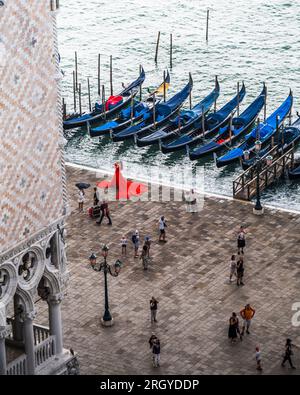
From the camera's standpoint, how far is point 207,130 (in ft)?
299

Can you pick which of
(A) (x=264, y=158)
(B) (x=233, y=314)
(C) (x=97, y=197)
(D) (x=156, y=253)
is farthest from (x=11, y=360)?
(A) (x=264, y=158)

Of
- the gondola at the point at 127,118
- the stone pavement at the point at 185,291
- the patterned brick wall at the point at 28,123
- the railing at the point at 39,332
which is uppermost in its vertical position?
the patterned brick wall at the point at 28,123

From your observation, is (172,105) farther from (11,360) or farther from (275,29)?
(11,360)

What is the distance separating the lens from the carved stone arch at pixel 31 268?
56.0 m

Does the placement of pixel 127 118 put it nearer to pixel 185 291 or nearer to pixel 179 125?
pixel 179 125

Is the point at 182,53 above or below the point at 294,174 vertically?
below

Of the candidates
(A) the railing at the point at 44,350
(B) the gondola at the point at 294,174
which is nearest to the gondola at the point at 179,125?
(B) the gondola at the point at 294,174

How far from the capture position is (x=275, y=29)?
392 feet

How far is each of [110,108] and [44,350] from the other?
3898cm

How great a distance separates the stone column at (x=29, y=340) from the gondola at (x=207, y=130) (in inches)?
1266

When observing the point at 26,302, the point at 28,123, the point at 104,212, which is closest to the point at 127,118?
the point at 104,212

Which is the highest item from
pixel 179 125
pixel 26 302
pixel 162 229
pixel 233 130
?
pixel 26 302

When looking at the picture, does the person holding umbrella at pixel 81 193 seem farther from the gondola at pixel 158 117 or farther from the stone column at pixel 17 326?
the stone column at pixel 17 326

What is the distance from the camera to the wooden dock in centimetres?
8069
